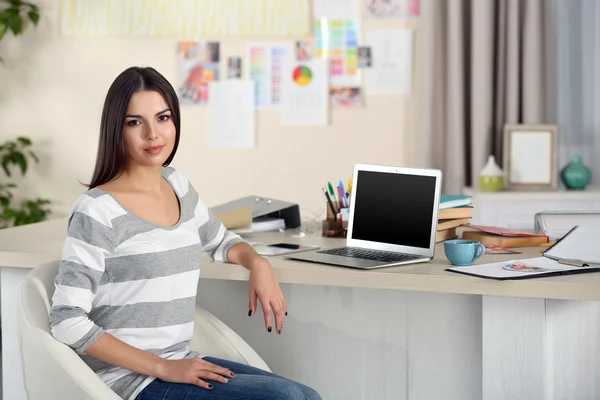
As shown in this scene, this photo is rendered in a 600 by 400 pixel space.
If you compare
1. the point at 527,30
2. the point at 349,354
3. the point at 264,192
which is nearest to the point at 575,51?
the point at 527,30

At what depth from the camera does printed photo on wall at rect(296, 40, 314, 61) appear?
13.0 feet

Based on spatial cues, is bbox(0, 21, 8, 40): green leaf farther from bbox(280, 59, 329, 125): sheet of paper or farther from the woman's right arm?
the woman's right arm

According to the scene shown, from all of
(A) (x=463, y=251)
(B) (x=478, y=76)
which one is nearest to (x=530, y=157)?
(B) (x=478, y=76)

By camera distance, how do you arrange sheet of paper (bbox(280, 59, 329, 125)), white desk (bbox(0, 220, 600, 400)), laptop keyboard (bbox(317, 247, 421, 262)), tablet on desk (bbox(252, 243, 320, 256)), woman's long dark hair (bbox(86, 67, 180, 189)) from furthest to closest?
1. sheet of paper (bbox(280, 59, 329, 125))
2. tablet on desk (bbox(252, 243, 320, 256))
3. laptop keyboard (bbox(317, 247, 421, 262))
4. white desk (bbox(0, 220, 600, 400))
5. woman's long dark hair (bbox(86, 67, 180, 189))

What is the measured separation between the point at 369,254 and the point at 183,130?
2.25 m

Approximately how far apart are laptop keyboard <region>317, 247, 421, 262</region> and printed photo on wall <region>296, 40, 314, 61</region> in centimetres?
196

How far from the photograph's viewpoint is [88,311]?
1.61 metres

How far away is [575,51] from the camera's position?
386cm

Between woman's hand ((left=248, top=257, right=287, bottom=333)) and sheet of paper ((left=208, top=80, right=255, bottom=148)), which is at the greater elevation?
sheet of paper ((left=208, top=80, right=255, bottom=148))

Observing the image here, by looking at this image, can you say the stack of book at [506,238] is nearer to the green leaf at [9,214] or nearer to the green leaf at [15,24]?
the green leaf at [9,214]

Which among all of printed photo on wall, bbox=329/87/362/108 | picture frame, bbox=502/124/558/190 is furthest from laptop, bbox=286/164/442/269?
printed photo on wall, bbox=329/87/362/108

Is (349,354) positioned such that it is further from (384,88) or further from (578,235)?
(384,88)

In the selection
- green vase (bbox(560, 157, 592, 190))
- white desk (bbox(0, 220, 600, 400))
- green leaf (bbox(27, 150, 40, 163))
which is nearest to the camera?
white desk (bbox(0, 220, 600, 400))

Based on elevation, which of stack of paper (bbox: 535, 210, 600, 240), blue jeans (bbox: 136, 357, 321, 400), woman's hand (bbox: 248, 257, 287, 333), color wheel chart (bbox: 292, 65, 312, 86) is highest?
color wheel chart (bbox: 292, 65, 312, 86)
